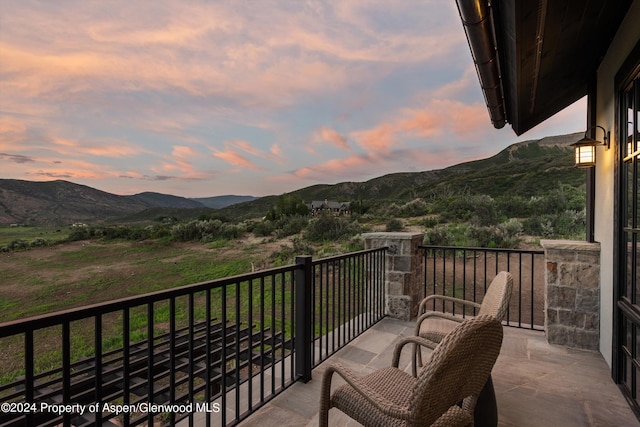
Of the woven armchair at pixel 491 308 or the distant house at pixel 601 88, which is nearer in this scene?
the woven armchair at pixel 491 308

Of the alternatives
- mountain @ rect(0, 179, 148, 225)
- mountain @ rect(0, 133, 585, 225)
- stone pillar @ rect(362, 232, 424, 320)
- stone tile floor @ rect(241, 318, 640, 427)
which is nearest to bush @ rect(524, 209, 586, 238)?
mountain @ rect(0, 133, 585, 225)

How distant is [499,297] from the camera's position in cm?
172

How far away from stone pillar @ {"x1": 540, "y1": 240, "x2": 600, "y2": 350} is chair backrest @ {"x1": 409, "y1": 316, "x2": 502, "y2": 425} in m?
2.49

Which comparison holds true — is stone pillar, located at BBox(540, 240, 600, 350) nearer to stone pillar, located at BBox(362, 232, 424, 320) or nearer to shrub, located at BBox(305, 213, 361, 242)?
stone pillar, located at BBox(362, 232, 424, 320)

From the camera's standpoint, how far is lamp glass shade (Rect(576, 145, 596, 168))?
9.11ft

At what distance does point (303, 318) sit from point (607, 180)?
2.81m

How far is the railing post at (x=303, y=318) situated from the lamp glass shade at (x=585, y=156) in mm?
2730

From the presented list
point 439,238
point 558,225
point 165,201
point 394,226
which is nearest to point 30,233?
point 165,201

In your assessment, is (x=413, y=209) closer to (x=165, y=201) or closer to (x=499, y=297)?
(x=499, y=297)

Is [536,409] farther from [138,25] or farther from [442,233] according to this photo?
[442,233]

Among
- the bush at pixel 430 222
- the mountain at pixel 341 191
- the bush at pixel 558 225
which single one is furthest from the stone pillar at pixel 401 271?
the mountain at pixel 341 191

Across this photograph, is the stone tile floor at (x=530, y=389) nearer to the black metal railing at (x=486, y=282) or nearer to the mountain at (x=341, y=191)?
the black metal railing at (x=486, y=282)

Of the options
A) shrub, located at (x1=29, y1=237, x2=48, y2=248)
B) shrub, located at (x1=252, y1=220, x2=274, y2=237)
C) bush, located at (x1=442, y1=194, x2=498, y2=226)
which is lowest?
shrub, located at (x1=29, y1=237, x2=48, y2=248)

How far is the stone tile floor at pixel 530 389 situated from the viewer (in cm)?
189
